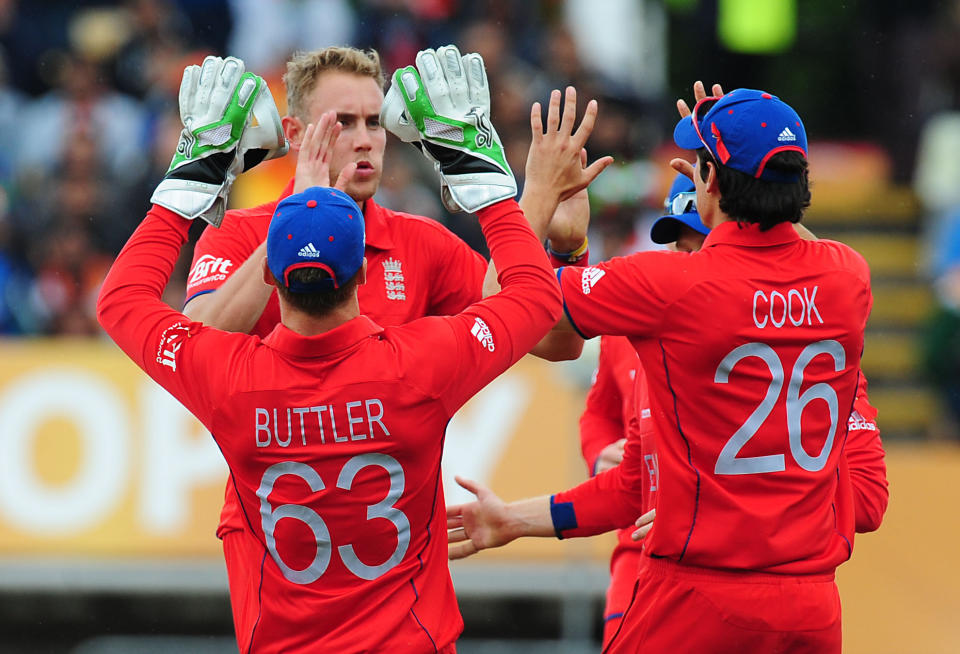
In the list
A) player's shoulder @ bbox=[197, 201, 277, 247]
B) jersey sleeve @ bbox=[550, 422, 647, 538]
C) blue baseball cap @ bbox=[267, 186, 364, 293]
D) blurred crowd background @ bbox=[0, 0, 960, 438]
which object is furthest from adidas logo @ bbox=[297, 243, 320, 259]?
blurred crowd background @ bbox=[0, 0, 960, 438]

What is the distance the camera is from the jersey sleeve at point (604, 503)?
4.64 metres

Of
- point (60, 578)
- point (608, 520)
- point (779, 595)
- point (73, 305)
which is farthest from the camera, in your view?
point (73, 305)

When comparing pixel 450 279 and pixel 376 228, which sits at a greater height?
pixel 376 228

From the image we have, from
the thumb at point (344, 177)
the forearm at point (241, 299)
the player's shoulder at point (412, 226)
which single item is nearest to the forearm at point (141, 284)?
the forearm at point (241, 299)

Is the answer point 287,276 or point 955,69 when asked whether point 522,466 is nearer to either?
point 287,276

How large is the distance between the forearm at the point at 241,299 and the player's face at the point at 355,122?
1.49 ft

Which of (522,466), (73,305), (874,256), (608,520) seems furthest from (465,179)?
(874,256)

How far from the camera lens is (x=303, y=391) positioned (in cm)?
357

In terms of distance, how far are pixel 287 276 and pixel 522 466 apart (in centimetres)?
543

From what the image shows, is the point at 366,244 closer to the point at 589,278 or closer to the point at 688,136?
the point at 589,278

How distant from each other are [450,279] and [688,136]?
0.94 meters

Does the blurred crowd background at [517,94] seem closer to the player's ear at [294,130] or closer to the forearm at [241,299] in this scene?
the player's ear at [294,130]

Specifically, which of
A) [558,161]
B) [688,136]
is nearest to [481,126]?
[558,161]

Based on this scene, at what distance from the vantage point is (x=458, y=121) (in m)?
3.86
